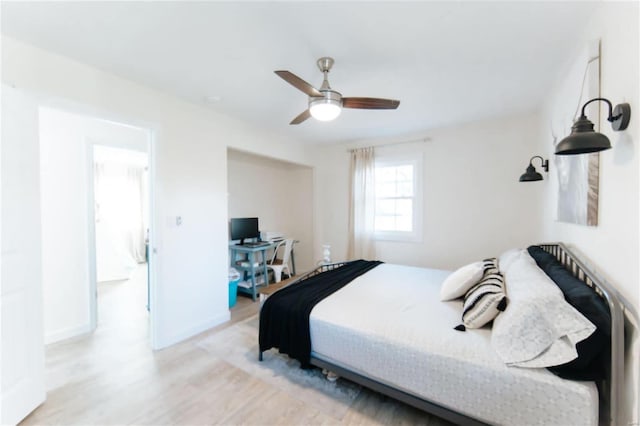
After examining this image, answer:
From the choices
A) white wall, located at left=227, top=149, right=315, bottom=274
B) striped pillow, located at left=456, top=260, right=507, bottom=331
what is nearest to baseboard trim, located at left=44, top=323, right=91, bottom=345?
white wall, located at left=227, top=149, right=315, bottom=274

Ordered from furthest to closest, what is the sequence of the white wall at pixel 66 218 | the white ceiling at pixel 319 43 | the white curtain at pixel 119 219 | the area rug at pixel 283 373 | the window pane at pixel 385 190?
the white curtain at pixel 119 219, the window pane at pixel 385 190, the white wall at pixel 66 218, the area rug at pixel 283 373, the white ceiling at pixel 319 43

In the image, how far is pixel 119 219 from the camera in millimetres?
5922

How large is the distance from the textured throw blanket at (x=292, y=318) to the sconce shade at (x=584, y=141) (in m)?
1.76

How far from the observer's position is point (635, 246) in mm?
1060

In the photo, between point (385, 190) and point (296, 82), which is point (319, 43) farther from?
point (385, 190)

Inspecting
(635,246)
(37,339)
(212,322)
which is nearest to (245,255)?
(212,322)

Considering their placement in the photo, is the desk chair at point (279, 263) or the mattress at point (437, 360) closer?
the mattress at point (437, 360)

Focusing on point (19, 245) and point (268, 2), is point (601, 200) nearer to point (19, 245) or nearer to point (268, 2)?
point (268, 2)

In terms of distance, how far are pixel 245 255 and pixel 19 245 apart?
8.89ft

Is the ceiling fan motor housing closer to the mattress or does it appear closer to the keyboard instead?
the mattress

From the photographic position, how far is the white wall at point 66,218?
2.67 m

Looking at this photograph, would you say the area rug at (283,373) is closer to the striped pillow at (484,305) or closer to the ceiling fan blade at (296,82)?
the striped pillow at (484,305)

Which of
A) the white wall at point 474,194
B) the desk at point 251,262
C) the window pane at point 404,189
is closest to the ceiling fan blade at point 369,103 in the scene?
the white wall at point 474,194

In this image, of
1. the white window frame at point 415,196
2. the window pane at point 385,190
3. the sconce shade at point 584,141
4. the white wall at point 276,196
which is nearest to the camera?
the sconce shade at point 584,141
